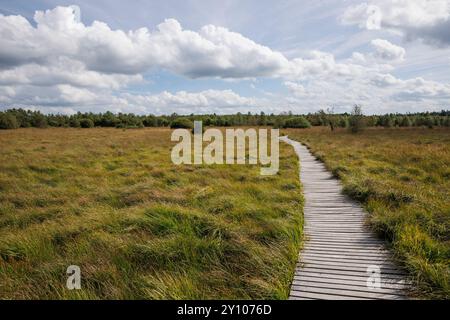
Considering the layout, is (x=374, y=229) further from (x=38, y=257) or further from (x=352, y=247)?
(x=38, y=257)

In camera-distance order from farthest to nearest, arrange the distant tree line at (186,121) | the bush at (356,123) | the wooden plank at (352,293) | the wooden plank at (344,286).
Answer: the distant tree line at (186,121) → the bush at (356,123) → the wooden plank at (344,286) → the wooden plank at (352,293)

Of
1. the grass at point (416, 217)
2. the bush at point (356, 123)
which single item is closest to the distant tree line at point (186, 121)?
the bush at point (356, 123)

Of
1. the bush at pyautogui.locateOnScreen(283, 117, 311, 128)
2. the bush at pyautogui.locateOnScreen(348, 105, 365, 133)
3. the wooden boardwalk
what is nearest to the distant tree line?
the bush at pyautogui.locateOnScreen(283, 117, 311, 128)

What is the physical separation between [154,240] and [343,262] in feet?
11.5

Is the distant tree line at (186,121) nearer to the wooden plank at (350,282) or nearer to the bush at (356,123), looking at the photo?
the bush at (356,123)

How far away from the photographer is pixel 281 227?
18.9 ft

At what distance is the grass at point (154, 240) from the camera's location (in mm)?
4266

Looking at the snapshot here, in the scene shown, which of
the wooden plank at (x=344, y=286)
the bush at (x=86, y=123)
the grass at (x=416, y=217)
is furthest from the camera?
the bush at (x=86, y=123)

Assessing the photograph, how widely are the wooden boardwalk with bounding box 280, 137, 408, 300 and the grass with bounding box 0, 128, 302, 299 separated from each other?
28 cm

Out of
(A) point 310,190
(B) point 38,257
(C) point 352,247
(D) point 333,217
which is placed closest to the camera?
(C) point 352,247

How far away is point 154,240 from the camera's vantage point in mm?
5605

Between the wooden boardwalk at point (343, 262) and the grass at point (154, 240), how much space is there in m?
0.28
